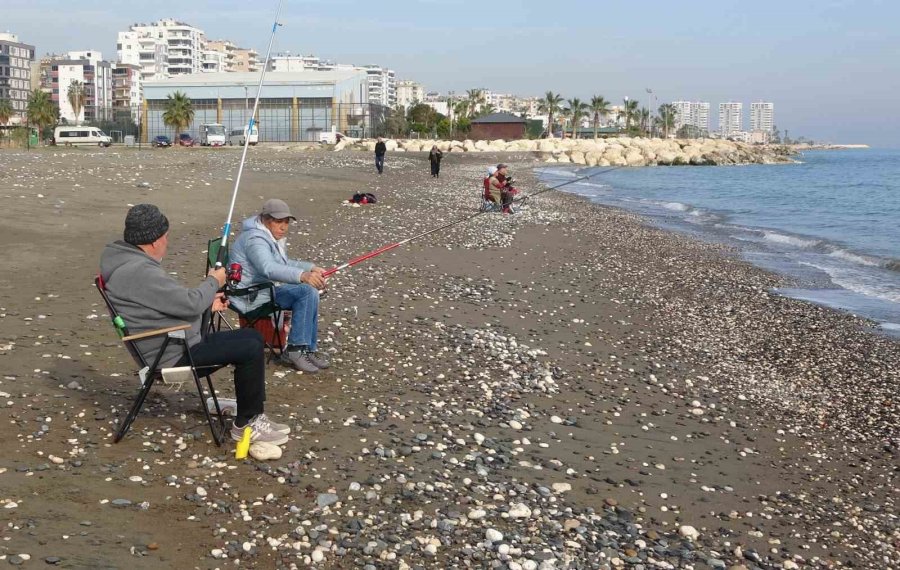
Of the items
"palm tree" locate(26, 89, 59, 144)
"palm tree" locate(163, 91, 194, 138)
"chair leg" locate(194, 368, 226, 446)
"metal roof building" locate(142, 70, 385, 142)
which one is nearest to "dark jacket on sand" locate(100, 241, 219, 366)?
"chair leg" locate(194, 368, 226, 446)

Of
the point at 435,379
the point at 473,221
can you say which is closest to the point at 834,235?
the point at 473,221

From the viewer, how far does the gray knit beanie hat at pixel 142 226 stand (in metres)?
5.18

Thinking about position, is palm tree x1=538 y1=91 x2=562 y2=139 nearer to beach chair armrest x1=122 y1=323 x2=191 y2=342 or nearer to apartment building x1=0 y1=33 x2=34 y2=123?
apartment building x1=0 y1=33 x2=34 y2=123

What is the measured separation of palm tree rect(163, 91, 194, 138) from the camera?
77562 millimetres

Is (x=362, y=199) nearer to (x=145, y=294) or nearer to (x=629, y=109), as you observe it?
(x=145, y=294)

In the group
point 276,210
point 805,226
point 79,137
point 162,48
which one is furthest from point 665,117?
point 276,210

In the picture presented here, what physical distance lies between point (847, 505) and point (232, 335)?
4067mm

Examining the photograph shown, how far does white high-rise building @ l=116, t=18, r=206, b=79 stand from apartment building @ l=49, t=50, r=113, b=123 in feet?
31.1

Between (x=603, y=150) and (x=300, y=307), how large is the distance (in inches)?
3288

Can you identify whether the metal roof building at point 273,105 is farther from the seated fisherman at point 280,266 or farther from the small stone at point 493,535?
the small stone at point 493,535

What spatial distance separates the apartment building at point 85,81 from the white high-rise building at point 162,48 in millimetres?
9486

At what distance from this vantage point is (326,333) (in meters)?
8.54

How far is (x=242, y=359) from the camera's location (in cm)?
540

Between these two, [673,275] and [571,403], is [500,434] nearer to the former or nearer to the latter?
[571,403]
